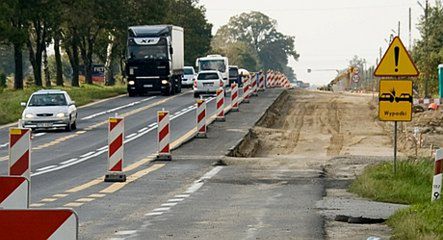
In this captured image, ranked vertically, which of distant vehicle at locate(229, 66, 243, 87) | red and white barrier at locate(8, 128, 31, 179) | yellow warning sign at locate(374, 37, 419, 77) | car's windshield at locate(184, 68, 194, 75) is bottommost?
distant vehicle at locate(229, 66, 243, 87)

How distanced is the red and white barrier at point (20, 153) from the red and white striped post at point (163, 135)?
33.5ft

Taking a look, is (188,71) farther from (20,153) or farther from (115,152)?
(20,153)

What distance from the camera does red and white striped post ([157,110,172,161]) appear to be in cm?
2742

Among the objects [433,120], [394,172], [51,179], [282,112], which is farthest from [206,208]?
[282,112]

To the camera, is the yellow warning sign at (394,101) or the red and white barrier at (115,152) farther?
the red and white barrier at (115,152)

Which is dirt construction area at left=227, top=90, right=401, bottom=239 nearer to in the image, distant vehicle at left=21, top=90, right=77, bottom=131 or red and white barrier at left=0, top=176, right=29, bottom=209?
red and white barrier at left=0, top=176, right=29, bottom=209

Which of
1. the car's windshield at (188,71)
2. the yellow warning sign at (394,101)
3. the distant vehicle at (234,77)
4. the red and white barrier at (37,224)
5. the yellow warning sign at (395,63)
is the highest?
the yellow warning sign at (395,63)

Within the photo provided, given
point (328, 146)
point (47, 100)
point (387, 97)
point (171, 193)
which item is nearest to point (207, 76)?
point (47, 100)

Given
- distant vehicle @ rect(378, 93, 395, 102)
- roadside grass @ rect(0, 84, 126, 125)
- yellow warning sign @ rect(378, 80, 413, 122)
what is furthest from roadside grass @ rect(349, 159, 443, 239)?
roadside grass @ rect(0, 84, 126, 125)

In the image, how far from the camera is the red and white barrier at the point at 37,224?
6.29m

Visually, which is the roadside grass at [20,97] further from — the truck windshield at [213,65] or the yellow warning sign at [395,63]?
the yellow warning sign at [395,63]

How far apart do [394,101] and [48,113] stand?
22879 millimetres

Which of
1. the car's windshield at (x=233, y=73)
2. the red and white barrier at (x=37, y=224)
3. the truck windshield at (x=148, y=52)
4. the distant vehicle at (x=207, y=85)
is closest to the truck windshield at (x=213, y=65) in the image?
the distant vehicle at (x=207, y=85)

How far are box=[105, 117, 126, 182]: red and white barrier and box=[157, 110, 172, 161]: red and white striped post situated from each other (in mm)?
5009
